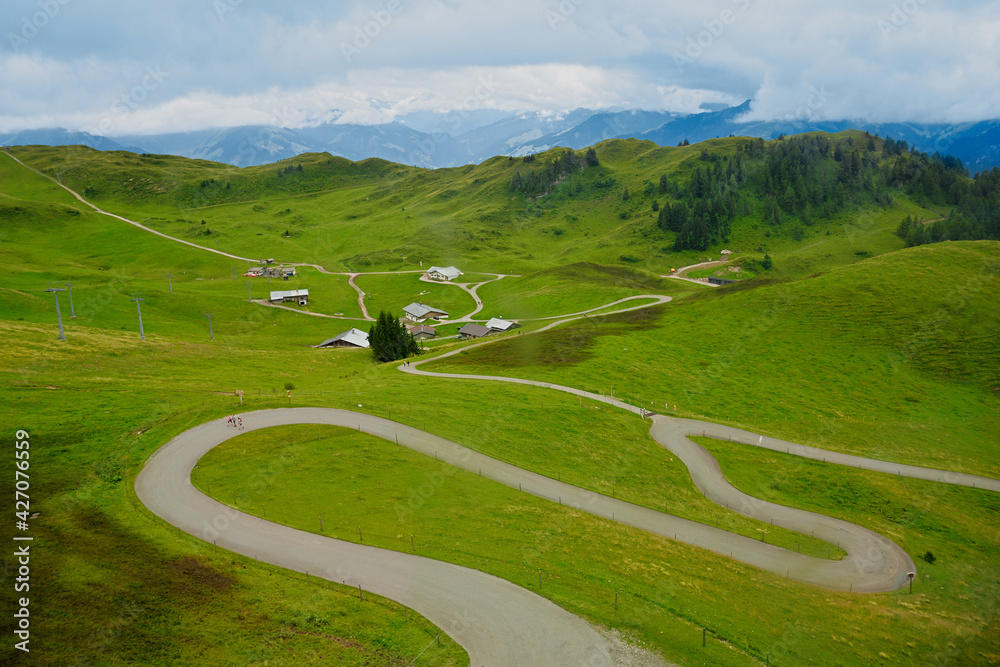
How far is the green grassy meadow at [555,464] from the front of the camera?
26.1 meters

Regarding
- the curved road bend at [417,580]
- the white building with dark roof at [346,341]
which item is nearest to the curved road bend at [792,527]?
the curved road bend at [417,580]

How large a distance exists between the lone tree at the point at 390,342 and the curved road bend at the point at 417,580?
2197 inches

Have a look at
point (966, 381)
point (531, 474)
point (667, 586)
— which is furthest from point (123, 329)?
point (966, 381)

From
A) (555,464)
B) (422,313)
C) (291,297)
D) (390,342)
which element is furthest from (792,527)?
(291,297)

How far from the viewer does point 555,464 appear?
50.3 m

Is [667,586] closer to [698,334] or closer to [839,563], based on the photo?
[839,563]

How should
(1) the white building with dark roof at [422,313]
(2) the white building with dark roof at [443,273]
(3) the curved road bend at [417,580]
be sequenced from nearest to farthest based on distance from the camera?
(3) the curved road bend at [417,580] < (1) the white building with dark roof at [422,313] < (2) the white building with dark roof at [443,273]

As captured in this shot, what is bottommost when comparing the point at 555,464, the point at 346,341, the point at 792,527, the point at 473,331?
the point at 792,527

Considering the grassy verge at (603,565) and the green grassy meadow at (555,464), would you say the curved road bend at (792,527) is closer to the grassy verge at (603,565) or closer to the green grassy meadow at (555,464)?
the green grassy meadow at (555,464)

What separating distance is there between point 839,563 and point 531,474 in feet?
86.2

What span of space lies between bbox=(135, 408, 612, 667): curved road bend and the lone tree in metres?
55.8

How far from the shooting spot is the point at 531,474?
4747 centimetres

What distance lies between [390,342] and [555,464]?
54575 mm

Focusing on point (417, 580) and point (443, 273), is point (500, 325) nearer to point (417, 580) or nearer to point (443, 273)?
point (443, 273)
